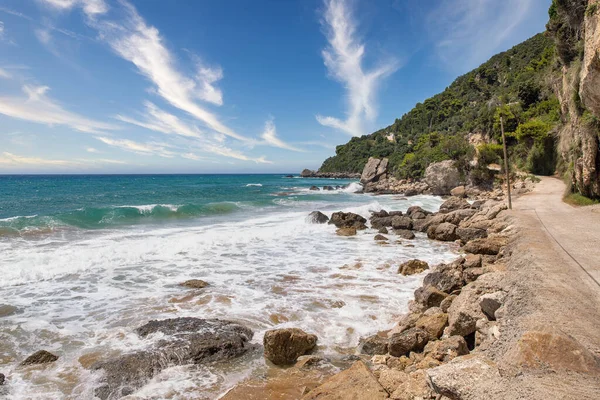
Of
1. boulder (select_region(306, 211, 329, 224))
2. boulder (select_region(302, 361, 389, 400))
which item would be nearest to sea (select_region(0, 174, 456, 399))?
boulder (select_region(302, 361, 389, 400))

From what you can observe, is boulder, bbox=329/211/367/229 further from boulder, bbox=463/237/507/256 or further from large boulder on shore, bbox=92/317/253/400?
large boulder on shore, bbox=92/317/253/400

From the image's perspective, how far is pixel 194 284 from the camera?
10.0m

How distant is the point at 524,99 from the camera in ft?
150

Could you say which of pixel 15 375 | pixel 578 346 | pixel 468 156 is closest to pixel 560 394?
pixel 578 346

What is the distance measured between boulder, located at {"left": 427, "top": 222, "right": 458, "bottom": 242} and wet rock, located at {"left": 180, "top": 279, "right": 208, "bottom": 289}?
41.4 feet

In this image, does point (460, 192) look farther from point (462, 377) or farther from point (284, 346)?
point (462, 377)

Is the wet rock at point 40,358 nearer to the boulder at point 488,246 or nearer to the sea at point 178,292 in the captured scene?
the sea at point 178,292

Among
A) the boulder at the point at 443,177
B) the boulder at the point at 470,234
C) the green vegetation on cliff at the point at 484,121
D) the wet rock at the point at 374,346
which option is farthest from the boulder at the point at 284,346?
the boulder at the point at 443,177

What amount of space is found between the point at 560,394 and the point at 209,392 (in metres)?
4.65

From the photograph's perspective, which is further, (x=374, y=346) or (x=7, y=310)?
(x=7, y=310)

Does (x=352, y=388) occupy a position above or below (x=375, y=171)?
below

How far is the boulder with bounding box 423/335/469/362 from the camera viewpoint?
4.92m

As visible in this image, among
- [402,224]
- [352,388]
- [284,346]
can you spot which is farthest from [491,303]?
[402,224]

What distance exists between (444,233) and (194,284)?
42.9 feet
